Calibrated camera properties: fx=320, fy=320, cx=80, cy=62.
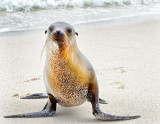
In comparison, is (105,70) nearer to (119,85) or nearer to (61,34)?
(119,85)

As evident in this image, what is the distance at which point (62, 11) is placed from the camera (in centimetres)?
897

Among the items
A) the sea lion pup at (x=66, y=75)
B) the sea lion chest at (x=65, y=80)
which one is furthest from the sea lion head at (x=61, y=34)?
the sea lion chest at (x=65, y=80)

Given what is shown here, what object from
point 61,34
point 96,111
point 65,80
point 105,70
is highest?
point 61,34

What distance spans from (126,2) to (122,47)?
17.8 ft

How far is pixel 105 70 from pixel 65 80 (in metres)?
1.71

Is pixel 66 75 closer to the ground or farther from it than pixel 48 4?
farther from it

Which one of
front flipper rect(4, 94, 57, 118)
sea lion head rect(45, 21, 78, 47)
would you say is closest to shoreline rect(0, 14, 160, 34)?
front flipper rect(4, 94, 57, 118)

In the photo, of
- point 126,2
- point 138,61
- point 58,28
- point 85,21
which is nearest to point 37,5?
point 85,21

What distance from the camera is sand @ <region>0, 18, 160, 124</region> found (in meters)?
3.16

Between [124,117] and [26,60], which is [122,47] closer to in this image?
[26,60]

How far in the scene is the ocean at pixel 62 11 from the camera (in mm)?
7628

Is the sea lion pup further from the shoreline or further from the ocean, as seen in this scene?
the shoreline

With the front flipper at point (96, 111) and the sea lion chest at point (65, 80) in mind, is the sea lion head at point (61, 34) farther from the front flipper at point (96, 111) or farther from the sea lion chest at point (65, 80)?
the front flipper at point (96, 111)

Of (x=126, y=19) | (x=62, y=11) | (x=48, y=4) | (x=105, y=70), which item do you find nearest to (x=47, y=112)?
(x=105, y=70)
